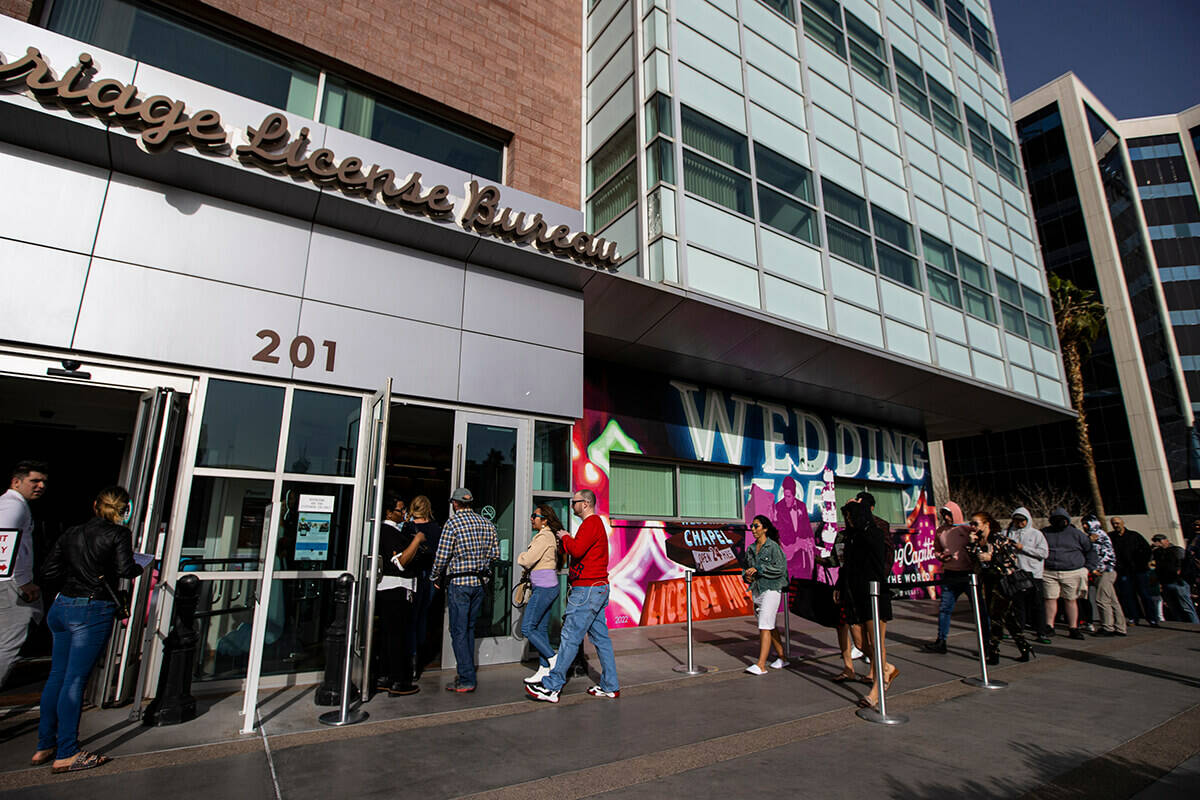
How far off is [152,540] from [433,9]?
884cm

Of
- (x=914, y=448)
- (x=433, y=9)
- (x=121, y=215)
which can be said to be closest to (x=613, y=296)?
(x=433, y=9)

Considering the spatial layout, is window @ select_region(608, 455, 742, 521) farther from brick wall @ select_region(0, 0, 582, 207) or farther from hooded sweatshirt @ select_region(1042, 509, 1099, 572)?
hooded sweatshirt @ select_region(1042, 509, 1099, 572)

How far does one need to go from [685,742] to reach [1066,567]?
27.4 ft

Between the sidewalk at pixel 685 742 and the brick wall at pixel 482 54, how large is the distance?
26.5 ft

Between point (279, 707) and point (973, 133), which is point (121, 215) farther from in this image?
point (973, 133)

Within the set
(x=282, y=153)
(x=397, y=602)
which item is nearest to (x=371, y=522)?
(x=397, y=602)

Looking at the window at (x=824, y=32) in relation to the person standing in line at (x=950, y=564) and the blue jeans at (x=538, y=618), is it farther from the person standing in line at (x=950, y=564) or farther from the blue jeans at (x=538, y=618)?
the blue jeans at (x=538, y=618)

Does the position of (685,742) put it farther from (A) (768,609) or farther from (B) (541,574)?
(A) (768,609)

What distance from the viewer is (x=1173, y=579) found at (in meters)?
11.6

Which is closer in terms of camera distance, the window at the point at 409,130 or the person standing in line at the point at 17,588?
the person standing in line at the point at 17,588

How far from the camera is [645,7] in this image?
11.4m

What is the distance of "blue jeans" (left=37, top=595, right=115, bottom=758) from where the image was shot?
4129 millimetres

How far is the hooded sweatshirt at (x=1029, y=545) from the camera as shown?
353 inches

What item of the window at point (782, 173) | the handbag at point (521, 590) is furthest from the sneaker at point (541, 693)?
the window at point (782, 173)
